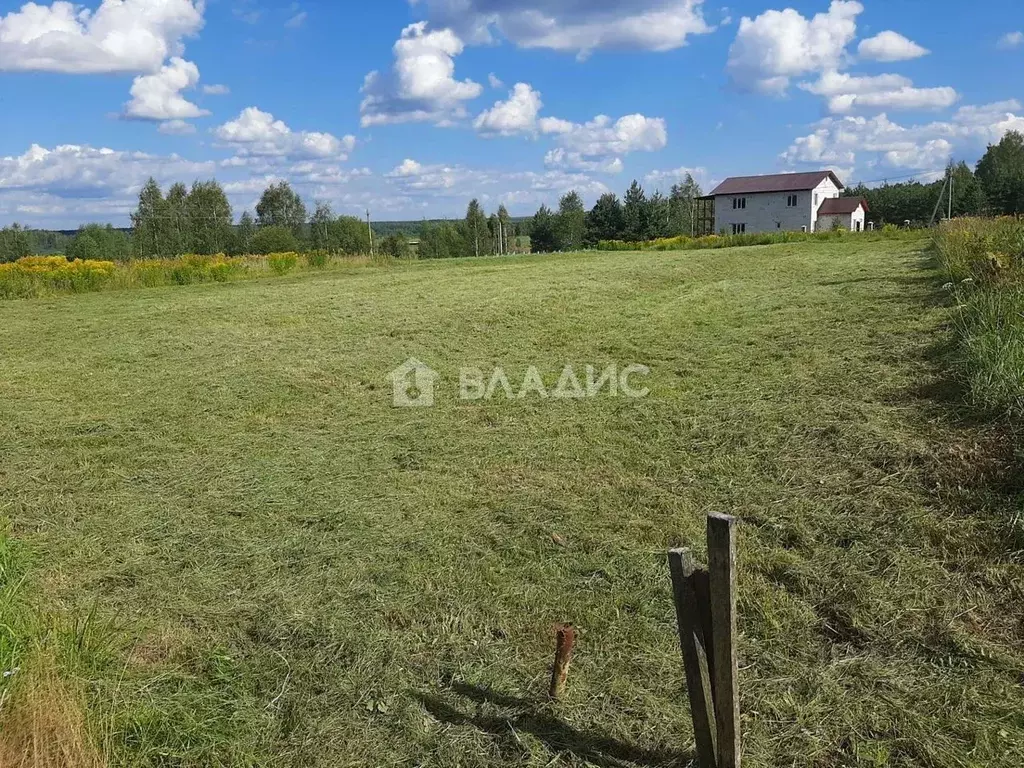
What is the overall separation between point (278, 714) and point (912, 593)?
205cm

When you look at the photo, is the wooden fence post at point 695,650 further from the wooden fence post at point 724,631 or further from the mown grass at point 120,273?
the mown grass at point 120,273

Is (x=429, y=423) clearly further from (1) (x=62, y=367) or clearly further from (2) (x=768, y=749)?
(1) (x=62, y=367)

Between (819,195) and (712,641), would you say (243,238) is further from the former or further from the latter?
(712,641)

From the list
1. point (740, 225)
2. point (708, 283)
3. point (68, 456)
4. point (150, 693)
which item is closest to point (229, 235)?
point (740, 225)

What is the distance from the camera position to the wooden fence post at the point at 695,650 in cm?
160

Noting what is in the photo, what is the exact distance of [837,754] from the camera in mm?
1801

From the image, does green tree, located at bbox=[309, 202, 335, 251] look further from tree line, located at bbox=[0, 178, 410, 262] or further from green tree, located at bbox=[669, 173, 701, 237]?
green tree, located at bbox=[669, 173, 701, 237]

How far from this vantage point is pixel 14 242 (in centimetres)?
3650

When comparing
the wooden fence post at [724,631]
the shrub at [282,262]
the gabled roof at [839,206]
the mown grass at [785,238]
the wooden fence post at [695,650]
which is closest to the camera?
the wooden fence post at [724,631]

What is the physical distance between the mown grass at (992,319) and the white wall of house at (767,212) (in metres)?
32.2

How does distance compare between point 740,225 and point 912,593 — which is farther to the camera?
point 740,225

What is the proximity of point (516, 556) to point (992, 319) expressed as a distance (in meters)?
3.70

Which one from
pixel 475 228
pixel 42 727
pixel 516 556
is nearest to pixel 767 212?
pixel 475 228

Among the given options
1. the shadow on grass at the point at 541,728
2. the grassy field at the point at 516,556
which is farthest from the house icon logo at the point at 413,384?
the shadow on grass at the point at 541,728
